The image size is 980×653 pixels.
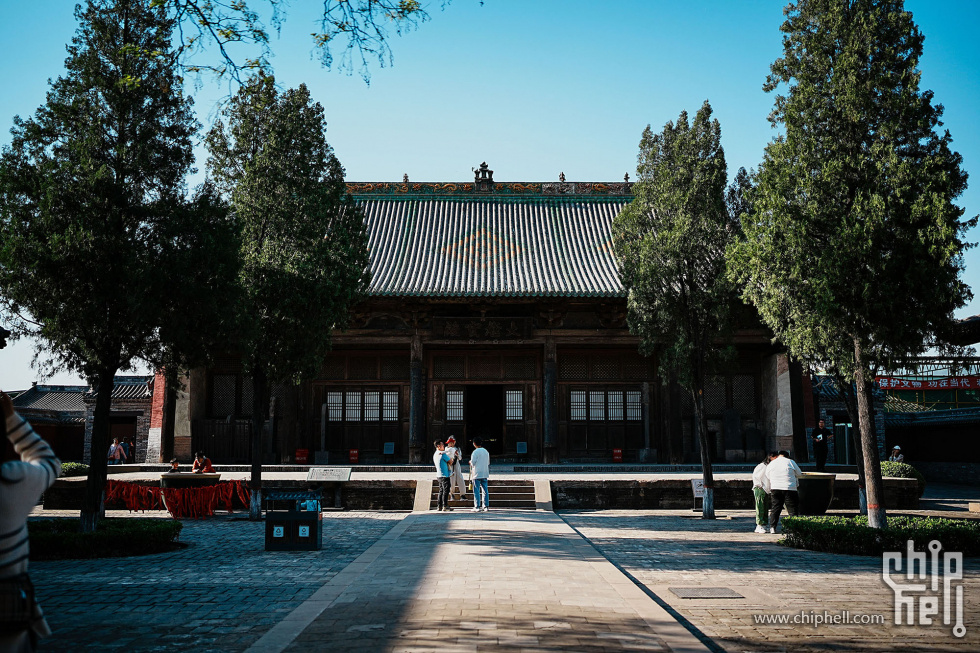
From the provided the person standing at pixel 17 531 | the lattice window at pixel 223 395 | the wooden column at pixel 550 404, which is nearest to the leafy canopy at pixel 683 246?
the wooden column at pixel 550 404

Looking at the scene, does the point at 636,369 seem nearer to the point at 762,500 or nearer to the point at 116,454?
the point at 762,500

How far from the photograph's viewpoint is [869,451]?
1030cm

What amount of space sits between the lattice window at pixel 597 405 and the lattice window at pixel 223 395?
1097cm

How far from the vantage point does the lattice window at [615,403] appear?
2286 cm

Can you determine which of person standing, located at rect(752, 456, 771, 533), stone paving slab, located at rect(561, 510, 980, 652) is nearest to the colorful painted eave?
person standing, located at rect(752, 456, 771, 533)

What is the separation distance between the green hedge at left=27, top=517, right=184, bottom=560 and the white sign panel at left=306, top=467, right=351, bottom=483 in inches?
170

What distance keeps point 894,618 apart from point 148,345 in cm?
988

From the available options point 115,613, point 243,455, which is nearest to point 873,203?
point 115,613

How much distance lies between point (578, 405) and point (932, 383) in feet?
73.5

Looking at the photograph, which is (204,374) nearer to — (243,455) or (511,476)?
(243,455)

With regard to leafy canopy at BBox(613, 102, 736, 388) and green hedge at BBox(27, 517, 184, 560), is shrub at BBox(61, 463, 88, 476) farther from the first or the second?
leafy canopy at BBox(613, 102, 736, 388)

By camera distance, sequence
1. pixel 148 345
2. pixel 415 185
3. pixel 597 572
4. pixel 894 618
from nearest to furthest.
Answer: pixel 894 618 → pixel 597 572 → pixel 148 345 → pixel 415 185

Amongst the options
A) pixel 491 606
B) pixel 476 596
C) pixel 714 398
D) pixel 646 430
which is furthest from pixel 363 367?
pixel 491 606

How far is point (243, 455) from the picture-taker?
22156mm
